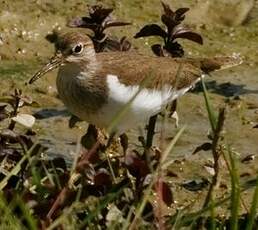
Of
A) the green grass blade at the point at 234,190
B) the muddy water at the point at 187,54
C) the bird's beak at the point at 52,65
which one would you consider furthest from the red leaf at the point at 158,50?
the green grass blade at the point at 234,190

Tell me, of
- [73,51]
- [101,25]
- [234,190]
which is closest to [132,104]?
[73,51]

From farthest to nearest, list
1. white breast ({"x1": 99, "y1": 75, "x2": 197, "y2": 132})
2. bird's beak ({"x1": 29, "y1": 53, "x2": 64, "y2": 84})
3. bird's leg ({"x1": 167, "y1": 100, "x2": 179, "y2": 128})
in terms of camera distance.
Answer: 1. bird's leg ({"x1": 167, "y1": 100, "x2": 179, "y2": 128})
2. bird's beak ({"x1": 29, "y1": 53, "x2": 64, "y2": 84})
3. white breast ({"x1": 99, "y1": 75, "x2": 197, "y2": 132})

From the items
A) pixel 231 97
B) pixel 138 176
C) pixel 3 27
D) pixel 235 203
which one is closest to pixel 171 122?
pixel 231 97

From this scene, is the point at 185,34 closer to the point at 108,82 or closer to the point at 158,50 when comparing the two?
the point at 158,50

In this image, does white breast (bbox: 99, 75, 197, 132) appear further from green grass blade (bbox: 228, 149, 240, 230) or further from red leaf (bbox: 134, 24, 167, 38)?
green grass blade (bbox: 228, 149, 240, 230)

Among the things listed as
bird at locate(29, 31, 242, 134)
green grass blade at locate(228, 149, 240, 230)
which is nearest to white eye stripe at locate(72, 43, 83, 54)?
bird at locate(29, 31, 242, 134)

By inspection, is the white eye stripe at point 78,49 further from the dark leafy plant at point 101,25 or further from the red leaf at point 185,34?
the red leaf at point 185,34

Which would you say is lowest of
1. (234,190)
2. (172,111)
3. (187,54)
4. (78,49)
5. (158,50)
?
(187,54)
